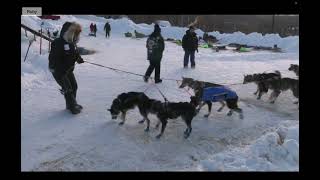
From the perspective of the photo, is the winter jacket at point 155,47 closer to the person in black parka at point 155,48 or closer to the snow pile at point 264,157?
the person in black parka at point 155,48

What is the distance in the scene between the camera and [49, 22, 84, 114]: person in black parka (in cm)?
789

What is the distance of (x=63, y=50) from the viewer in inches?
311

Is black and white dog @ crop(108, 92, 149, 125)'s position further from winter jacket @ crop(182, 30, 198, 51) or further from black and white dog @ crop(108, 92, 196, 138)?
winter jacket @ crop(182, 30, 198, 51)

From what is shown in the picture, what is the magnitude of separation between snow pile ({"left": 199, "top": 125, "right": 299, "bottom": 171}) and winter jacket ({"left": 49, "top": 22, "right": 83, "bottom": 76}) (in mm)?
3601

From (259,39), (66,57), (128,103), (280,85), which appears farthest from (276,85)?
(259,39)

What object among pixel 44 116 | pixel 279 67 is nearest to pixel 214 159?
pixel 44 116

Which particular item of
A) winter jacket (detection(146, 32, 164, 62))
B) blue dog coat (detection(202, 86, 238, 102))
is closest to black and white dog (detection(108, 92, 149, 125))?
blue dog coat (detection(202, 86, 238, 102))

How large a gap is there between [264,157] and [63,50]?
13.9ft

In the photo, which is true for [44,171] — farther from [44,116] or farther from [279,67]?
[279,67]

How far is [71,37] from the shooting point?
7.98 meters

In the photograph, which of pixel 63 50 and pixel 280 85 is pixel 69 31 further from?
pixel 280 85

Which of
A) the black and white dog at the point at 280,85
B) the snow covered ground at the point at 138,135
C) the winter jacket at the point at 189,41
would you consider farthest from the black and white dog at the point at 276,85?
the winter jacket at the point at 189,41
